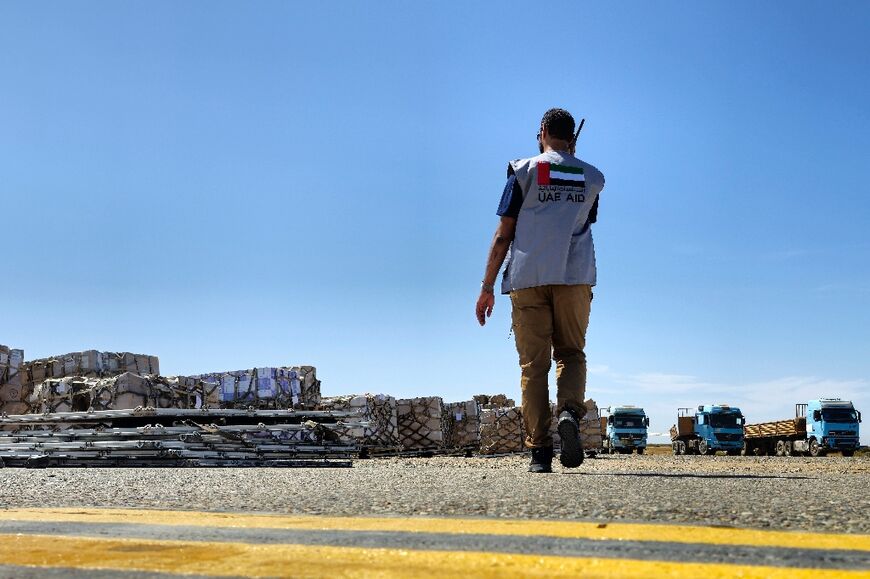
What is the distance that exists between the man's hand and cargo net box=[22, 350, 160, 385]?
1210cm

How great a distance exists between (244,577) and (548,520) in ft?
3.50

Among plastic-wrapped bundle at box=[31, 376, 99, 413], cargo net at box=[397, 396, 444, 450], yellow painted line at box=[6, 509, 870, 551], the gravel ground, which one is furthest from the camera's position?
cargo net at box=[397, 396, 444, 450]

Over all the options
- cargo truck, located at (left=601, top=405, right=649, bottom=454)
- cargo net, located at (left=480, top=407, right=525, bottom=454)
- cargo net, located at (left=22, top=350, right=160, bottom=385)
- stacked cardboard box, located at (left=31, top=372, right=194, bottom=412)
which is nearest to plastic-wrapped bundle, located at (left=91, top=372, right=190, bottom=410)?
stacked cardboard box, located at (left=31, top=372, right=194, bottom=412)

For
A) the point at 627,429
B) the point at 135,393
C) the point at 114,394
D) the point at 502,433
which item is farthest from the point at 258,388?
the point at 627,429

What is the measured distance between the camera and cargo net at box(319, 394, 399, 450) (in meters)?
20.7

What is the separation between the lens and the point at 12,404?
1773 cm

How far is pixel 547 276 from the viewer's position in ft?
16.9

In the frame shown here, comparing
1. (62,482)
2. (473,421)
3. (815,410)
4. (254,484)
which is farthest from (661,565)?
(815,410)

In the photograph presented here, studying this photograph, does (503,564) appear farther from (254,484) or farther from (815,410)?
(815,410)

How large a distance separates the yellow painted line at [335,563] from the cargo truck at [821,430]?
33.6 meters

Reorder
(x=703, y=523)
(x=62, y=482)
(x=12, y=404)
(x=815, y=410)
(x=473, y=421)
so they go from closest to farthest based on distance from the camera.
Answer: (x=703, y=523)
(x=62, y=482)
(x=12, y=404)
(x=473, y=421)
(x=815, y=410)

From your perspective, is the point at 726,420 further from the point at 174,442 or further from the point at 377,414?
the point at 174,442

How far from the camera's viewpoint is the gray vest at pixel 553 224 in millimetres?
5168

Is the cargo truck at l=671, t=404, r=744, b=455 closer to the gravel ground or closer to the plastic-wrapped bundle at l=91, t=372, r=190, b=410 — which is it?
the plastic-wrapped bundle at l=91, t=372, r=190, b=410
